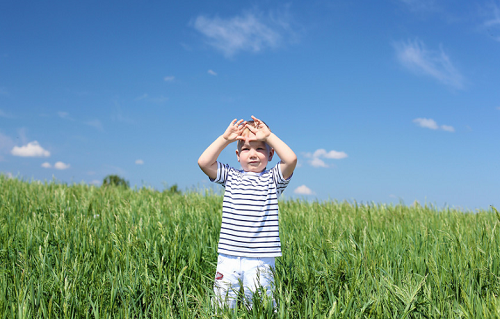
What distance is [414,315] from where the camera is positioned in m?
2.56

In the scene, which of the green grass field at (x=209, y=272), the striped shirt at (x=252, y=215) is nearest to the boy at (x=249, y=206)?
the striped shirt at (x=252, y=215)

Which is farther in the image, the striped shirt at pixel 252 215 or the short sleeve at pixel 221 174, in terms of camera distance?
the short sleeve at pixel 221 174

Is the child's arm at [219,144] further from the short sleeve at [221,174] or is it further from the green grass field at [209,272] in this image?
the green grass field at [209,272]

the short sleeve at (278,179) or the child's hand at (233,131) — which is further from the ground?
the child's hand at (233,131)

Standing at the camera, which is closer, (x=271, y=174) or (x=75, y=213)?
(x=271, y=174)

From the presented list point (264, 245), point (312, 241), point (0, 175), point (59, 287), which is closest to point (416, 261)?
point (312, 241)

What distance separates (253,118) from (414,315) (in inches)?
73.5

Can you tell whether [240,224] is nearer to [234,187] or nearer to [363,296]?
[234,187]

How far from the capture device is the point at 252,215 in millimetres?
2914

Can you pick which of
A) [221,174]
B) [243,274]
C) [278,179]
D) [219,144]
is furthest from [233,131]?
[243,274]

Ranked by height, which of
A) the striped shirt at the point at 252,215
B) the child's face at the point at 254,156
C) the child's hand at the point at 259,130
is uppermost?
the child's hand at the point at 259,130

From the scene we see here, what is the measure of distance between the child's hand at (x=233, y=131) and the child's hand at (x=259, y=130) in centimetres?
10

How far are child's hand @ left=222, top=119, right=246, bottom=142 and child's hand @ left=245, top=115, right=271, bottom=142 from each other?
10cm

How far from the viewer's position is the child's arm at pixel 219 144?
9.88 feet
